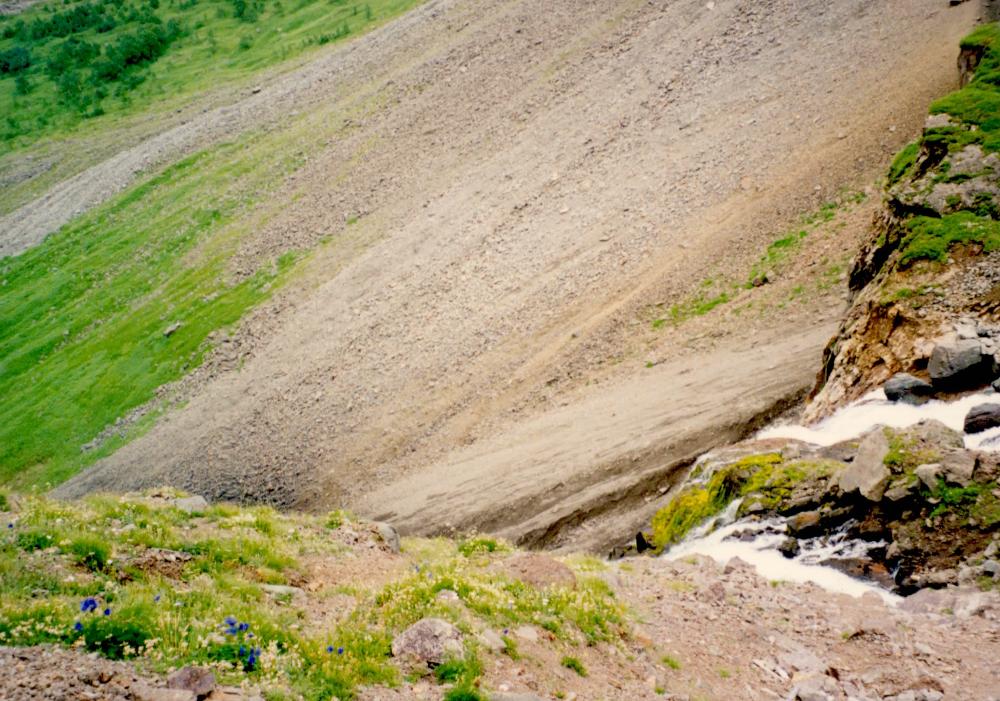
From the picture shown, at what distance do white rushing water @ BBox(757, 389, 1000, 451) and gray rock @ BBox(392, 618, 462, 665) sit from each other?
41.0 ft

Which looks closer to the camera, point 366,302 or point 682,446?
point 682,446

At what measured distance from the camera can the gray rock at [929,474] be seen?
47.5 feet

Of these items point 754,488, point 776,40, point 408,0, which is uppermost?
point 408,0

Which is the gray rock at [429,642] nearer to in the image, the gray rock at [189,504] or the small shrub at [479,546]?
the small shrub at [479,546]

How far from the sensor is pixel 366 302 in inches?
1588

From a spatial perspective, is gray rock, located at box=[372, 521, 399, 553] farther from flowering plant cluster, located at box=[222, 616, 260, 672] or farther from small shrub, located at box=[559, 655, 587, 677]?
flowering plant cluster, located at box=[222, 616, 260, 672]

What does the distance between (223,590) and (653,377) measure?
A: 65.2 feet

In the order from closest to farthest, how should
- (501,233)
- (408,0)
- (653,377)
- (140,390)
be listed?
(653,377)
(501,233)
(140,390)
(408,0)

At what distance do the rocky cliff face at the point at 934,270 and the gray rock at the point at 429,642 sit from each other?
14.4 meters

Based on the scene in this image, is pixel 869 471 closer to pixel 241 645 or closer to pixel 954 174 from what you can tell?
pixel 954 174

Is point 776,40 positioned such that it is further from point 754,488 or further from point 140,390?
point 140,390

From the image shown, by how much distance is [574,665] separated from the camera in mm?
9750

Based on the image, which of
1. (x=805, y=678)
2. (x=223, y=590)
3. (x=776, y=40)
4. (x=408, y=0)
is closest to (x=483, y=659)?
(x=223, y=590)

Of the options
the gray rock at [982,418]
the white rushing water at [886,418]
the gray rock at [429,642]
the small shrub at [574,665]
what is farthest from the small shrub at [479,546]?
the gray rock at [982,418]
